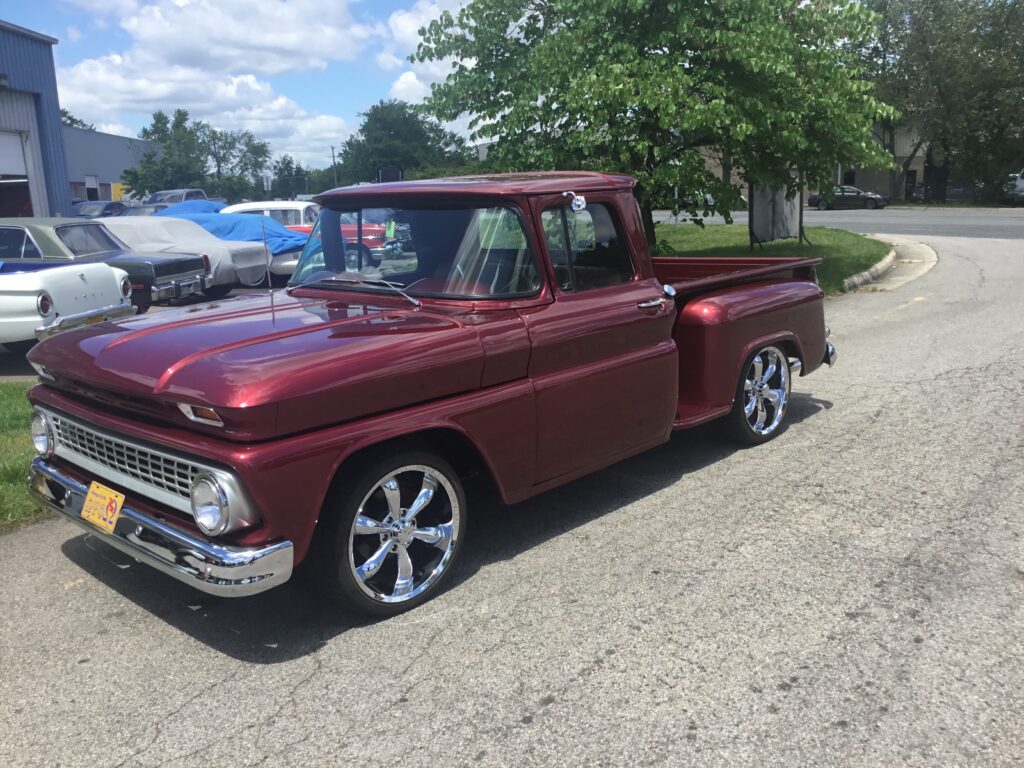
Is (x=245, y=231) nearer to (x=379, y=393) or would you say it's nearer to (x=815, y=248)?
(x=815, y=248)

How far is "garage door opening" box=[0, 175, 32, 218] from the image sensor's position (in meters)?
22.2

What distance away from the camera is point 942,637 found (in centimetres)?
353

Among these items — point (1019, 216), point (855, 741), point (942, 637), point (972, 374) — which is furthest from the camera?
point (1019, 216)

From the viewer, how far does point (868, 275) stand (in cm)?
1442

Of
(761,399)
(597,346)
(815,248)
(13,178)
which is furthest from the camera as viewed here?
(13,178)

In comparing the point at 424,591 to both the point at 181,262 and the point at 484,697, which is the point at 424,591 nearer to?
the point at 484,697

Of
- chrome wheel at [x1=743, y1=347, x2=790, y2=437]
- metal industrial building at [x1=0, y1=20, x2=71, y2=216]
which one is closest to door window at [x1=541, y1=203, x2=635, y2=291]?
Answer: chrome wheel at [x1=743, y1=347, x2=790, y2=437]

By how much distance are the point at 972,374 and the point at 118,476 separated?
6.82 meters

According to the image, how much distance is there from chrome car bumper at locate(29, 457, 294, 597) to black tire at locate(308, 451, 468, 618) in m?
0.23

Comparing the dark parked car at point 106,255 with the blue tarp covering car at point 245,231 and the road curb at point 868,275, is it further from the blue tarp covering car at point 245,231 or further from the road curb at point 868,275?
the road curb at point 868,275

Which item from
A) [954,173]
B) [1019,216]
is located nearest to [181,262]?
[1019,216]

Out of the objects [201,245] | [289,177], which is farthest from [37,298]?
[289,177]

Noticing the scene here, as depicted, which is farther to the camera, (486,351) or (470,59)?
(470,59)

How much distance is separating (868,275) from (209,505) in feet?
43.3
